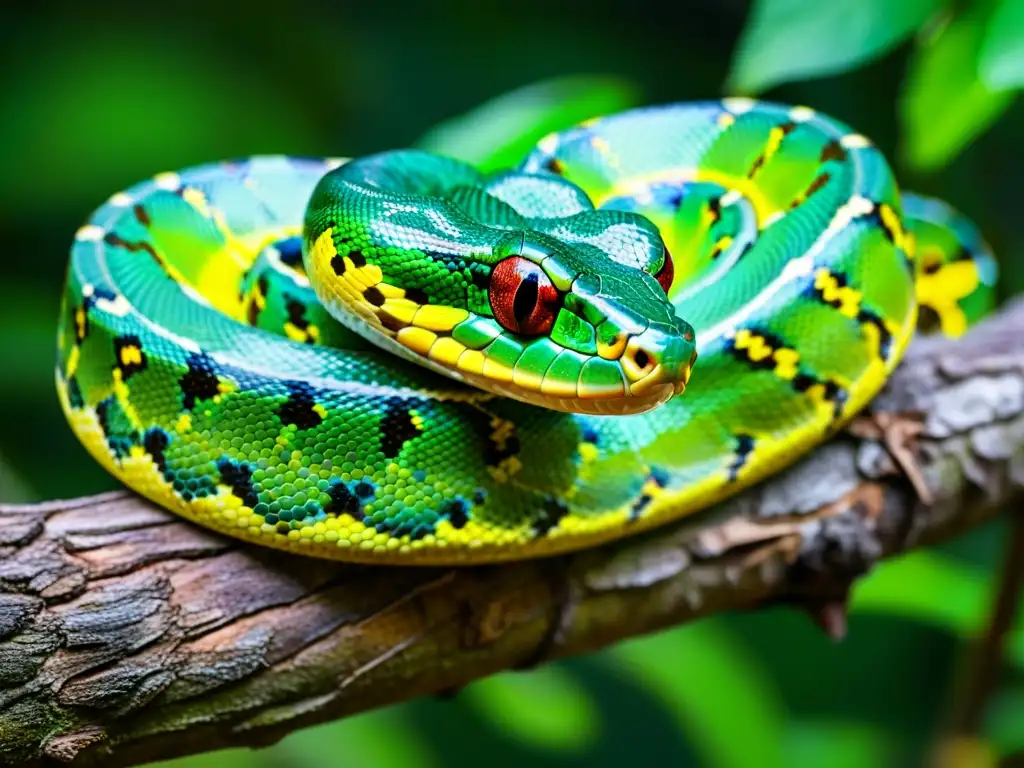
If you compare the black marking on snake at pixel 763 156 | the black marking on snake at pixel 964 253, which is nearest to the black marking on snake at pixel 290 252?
the black marking on snake at pixel 763 156

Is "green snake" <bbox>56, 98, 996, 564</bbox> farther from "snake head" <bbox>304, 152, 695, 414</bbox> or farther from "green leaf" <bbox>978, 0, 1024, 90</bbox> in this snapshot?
"green leaf" <bbox>978, 0, 1024, 90</bbox>

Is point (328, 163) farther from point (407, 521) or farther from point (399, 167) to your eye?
point (407, 521)

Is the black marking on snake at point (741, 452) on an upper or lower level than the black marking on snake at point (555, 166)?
lower

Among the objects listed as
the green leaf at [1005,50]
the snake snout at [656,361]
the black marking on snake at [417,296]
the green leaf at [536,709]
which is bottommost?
the green leaf at [536,709]

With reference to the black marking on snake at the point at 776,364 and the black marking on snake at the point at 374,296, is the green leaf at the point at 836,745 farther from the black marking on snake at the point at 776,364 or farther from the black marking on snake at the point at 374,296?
the black marking on snake at the point at 374,296

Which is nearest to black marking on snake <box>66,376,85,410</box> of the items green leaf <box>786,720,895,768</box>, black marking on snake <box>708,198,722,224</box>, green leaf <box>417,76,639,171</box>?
green leaf <box>417,76,639,171</box>

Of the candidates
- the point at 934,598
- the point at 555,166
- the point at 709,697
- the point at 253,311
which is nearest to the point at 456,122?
the point at 555,166

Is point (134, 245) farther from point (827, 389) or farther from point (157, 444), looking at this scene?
point (827, 389)

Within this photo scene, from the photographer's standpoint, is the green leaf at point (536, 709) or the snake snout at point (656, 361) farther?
the green leaf at point (536, 709)

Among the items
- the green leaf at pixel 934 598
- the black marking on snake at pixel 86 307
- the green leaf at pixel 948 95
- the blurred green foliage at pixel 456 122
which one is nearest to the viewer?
the black marking on snake at pixel 86 307
